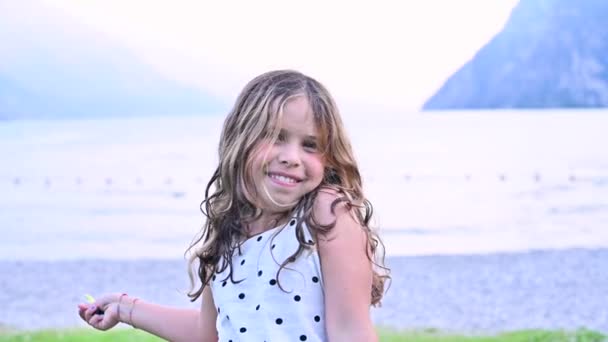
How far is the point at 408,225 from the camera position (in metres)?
6.06

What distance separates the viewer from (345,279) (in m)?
1.02

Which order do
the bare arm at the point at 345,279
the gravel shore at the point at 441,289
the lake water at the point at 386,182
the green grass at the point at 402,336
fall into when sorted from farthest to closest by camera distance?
the lake water at the point at 386,182 < the gravel shore at the point at 441,289 < the green grass at the point at 402,336 < the bare arm at the point at 345,279

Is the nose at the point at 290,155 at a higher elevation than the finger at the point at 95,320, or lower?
higher

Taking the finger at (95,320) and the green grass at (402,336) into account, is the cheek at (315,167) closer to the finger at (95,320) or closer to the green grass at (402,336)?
the finger at (95,320)

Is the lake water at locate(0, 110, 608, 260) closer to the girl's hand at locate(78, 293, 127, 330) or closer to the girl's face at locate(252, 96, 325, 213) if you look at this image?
the girl's hand at locate(78, 293, 127, 330)

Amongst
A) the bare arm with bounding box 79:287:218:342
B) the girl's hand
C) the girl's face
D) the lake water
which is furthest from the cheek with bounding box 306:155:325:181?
the lake water

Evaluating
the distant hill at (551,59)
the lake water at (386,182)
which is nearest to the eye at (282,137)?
the lake water at (386,182)

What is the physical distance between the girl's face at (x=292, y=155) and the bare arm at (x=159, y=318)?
23cm

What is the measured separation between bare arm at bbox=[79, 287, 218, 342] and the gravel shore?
3.40 m

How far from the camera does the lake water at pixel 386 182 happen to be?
19.2 feet

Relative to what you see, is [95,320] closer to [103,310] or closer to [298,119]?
[103,310]

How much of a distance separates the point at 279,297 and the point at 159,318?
0.27m

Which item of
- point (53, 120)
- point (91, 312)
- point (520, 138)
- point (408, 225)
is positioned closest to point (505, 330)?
point (408, 225)

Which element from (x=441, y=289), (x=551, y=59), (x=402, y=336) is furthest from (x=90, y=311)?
(x=551, y=59)
